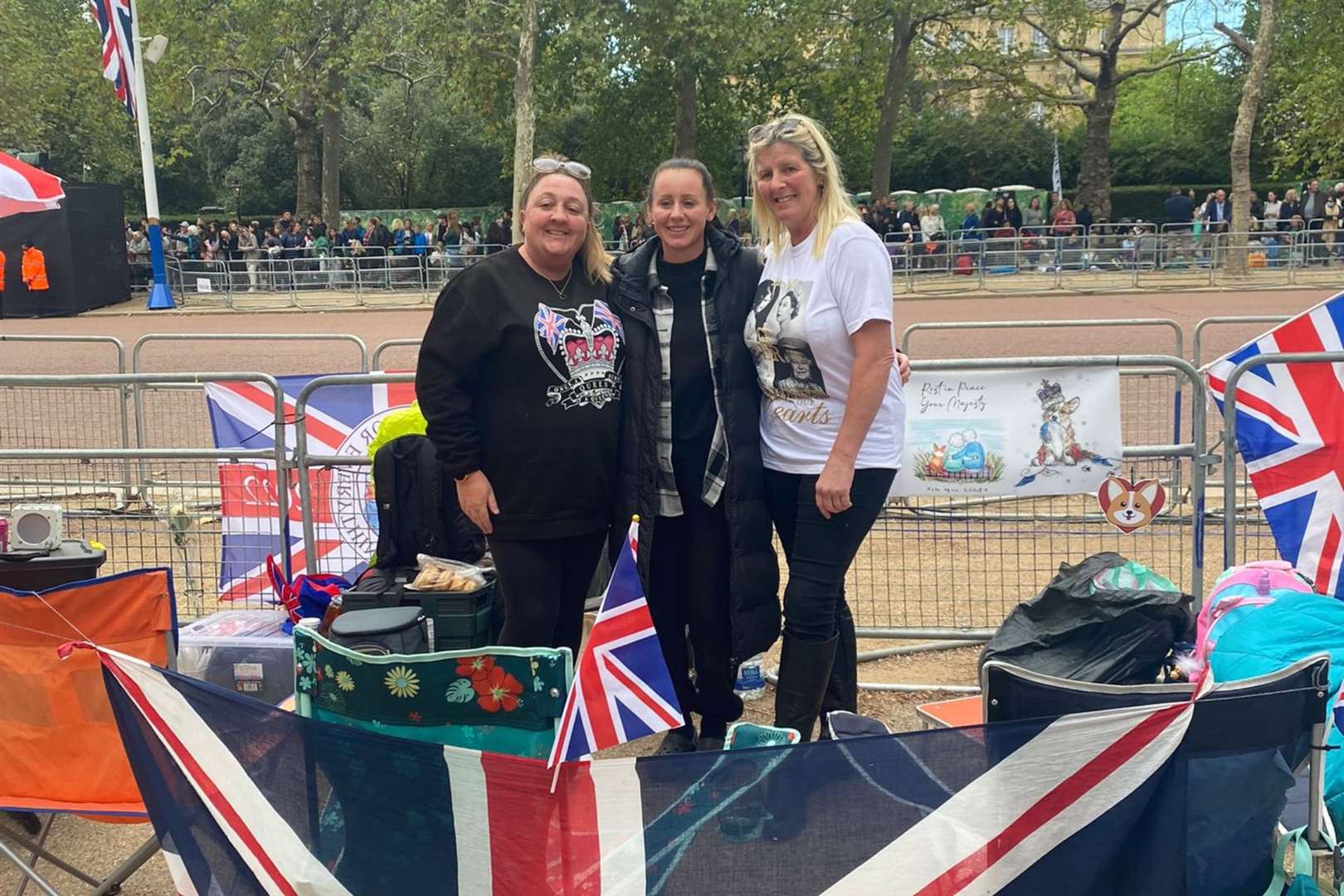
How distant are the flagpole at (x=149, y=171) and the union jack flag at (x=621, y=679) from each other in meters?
22.7

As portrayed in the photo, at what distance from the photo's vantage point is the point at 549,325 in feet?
11.5

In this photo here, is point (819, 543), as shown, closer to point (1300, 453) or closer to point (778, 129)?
point (778, 129)

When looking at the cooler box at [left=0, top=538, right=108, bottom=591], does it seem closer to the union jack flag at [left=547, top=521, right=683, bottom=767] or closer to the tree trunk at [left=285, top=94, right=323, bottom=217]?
A: the union jack flag at [left=547, top=521, right=683, bottom=767]

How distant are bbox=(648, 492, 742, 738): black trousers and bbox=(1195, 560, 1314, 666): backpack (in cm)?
146

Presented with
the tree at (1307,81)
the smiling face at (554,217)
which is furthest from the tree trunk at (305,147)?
the smiling face at (554,217)

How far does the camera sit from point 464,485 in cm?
353

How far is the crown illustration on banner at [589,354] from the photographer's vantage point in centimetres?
352

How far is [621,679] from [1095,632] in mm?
2183

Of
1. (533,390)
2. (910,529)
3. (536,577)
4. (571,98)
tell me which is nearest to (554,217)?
(533,390)

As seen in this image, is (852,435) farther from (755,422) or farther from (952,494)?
(952,494)

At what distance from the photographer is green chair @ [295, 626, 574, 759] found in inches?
110

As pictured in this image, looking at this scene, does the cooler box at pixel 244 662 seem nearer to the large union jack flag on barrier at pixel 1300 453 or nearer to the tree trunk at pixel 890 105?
the large union jack flag on barrier at pixel 1300 453

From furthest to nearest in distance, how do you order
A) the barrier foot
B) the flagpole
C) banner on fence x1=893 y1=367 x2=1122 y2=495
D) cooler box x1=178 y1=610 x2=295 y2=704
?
the barrier foot
the flagpole
banner on fence x1=893 y1=367 x2=1122 y2=495
cooler box x1=178 y1=610 x2=295 y2=704

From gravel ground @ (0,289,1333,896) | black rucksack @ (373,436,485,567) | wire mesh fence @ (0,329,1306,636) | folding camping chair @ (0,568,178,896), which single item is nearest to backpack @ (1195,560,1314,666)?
wire mesh fence @ (0,329,1306,636)
